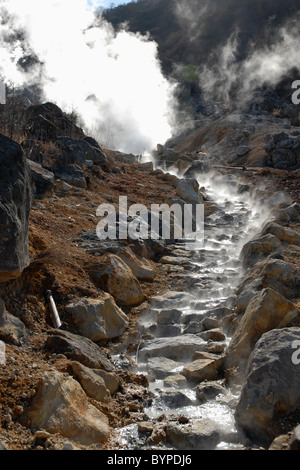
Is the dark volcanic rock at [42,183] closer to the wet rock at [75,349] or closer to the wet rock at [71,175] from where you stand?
the wet rock at [71,175]

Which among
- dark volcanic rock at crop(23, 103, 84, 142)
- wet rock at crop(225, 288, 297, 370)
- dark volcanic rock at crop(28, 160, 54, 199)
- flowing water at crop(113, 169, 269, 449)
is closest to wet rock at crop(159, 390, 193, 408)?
flowing water at crop(113, 169, 269, 449)

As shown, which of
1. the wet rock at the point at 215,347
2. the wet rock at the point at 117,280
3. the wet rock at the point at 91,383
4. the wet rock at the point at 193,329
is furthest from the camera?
the wet rock at the point at 117,280

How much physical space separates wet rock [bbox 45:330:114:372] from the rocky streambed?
483 millimetres

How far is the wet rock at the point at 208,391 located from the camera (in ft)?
10.8

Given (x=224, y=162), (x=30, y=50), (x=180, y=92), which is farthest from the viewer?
(x=180, y=92)

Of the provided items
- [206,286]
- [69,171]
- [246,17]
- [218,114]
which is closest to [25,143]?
[69,171]

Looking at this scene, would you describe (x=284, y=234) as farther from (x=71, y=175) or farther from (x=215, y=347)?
(x=71, y=175)

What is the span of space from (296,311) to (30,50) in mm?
32834

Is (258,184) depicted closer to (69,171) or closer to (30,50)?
(69,171)

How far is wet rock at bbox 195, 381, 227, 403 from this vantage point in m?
3.30

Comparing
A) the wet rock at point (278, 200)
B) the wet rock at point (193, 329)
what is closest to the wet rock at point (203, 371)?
the wet rock at point (193, 329)

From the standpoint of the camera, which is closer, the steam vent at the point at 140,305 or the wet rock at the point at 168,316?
the steam vent at the point at 140,305

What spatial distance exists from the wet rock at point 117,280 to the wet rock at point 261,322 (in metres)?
1.78

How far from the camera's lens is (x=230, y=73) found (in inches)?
1602
